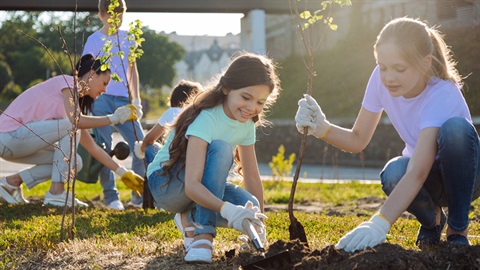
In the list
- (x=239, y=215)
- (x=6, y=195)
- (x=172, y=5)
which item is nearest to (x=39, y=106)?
(x=6, y=195)

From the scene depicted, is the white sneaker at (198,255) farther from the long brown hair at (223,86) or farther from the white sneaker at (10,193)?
the white sneaker at (10,193)

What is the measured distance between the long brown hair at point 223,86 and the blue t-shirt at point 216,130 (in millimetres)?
54

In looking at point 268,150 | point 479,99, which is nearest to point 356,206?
point 479,99

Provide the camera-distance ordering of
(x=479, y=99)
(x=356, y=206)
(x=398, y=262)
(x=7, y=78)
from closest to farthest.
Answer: (x=398, y=262) → (x=356, y=206) → (x=479, y=99) → (x=7, y=78)

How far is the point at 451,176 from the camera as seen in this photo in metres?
3.32

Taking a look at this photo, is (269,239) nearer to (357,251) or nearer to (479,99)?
(357,251)

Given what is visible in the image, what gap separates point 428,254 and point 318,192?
5.89m

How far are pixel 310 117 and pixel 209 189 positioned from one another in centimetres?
58

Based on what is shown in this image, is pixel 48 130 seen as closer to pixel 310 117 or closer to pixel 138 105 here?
pixel 138 105

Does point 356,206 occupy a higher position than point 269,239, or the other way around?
point 269,239

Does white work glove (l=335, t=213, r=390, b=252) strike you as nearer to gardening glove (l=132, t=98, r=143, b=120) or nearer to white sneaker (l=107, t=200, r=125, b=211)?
gardening glove (l=132, t=98, r=143, b=120)

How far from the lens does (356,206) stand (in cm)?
708

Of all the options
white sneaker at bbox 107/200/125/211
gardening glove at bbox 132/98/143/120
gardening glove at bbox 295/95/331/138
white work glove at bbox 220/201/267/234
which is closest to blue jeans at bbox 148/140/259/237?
white work glove at bbox 220/201/267/234

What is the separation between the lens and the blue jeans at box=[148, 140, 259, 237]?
3.35 m
